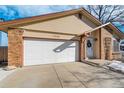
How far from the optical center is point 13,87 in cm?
614

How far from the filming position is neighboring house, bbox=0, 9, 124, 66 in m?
11.7

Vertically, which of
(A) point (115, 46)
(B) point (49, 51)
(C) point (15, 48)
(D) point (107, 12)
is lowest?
(B) point (49, 51)

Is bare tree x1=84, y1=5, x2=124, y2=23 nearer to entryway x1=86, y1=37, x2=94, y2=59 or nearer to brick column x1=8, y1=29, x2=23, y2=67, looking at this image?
entryway x1=86, y1=37, x2=94, y2=59

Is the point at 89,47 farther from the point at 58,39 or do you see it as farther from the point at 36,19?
the point at 36,19

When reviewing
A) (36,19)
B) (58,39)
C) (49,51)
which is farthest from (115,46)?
(36,19)

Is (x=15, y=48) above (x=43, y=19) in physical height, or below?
below

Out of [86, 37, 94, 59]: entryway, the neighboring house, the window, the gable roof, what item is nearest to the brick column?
the neighboring house

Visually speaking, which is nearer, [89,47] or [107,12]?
[89,47]

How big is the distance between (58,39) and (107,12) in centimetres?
1999

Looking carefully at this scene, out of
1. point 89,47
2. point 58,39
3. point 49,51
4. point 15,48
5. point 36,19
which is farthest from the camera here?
point 89,47

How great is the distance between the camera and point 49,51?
1355cm

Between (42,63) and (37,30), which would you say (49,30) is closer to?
(37,30)

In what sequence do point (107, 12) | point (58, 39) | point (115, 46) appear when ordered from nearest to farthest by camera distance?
point (58, 39) → point (115, 46) → point (107, 12)
